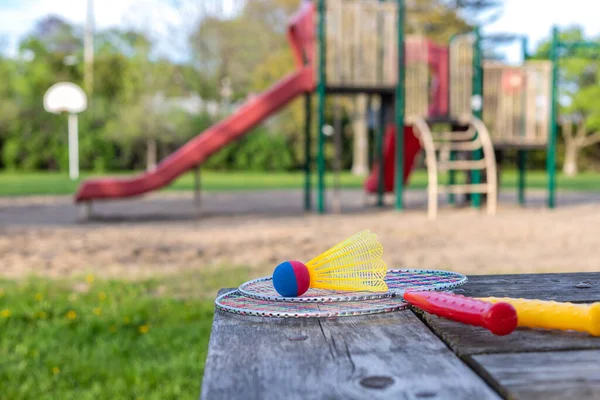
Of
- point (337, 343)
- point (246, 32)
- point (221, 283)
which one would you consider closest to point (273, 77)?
point (246, 32)

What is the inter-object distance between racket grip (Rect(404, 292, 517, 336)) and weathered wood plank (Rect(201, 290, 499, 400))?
4 cm

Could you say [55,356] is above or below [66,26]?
below

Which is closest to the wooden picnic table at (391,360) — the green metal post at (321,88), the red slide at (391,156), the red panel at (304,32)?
the green metal post at (321,88)

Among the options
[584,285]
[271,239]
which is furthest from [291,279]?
[271,239]

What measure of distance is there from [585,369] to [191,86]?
26.1 meters

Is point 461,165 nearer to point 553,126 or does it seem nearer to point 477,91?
point 477,91

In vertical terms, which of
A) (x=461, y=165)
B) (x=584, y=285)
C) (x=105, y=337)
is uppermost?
(x=461, y=165)

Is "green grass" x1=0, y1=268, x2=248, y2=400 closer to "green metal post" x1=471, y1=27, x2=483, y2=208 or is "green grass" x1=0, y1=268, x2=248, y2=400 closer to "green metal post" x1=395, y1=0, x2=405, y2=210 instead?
"green metal post" x1=395, y1=0, x2=405, y2=210

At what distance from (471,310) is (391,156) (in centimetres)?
1085

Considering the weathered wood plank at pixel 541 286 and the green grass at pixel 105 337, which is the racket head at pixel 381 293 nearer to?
the weathered wood plank at pixel 541 286

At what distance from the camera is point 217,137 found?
9.68m

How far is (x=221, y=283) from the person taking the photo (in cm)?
447

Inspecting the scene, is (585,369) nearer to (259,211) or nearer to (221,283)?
(221,283)

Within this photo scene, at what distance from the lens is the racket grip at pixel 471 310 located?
93cm
